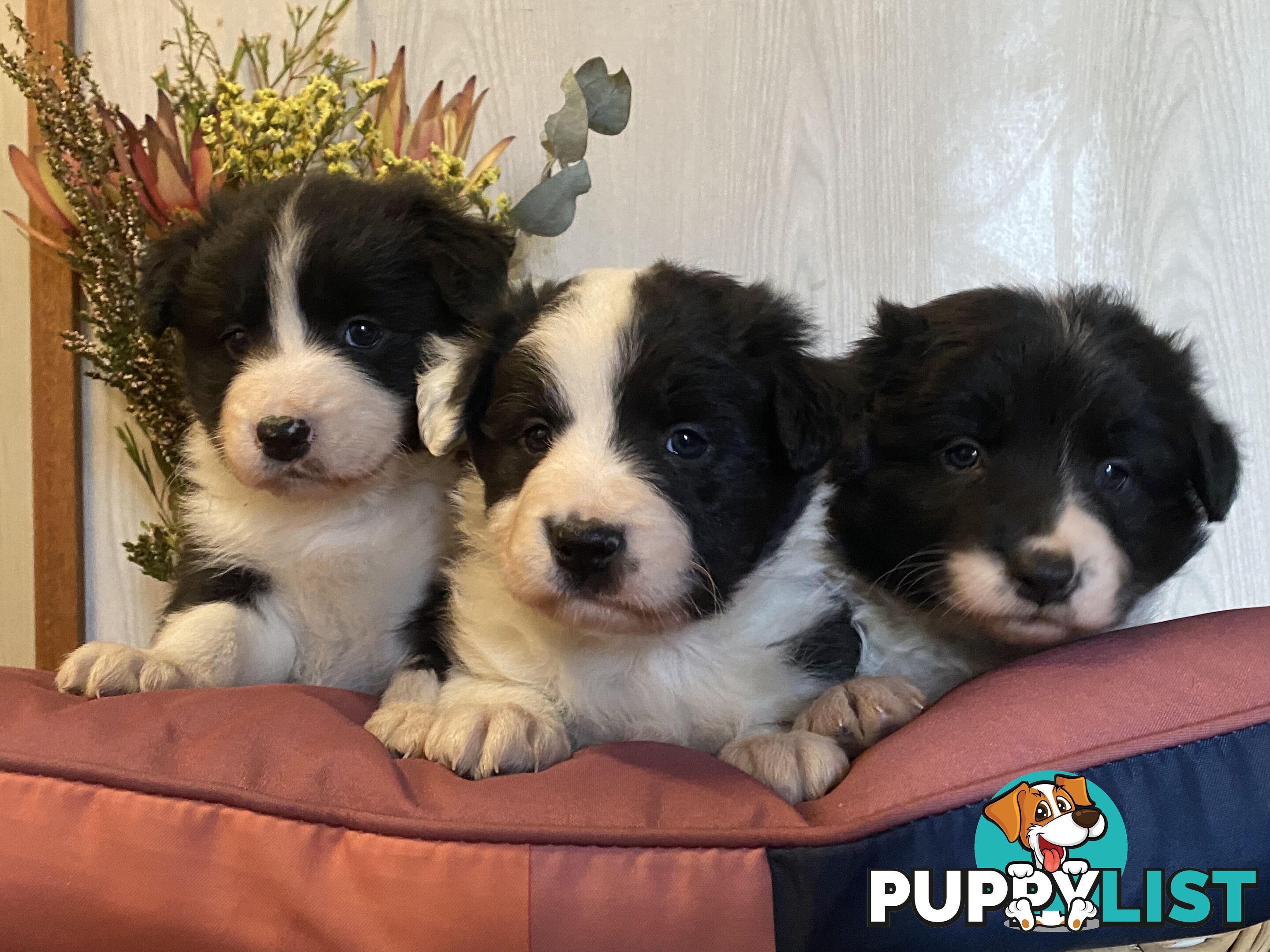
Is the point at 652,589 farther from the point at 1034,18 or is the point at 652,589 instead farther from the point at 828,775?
the point at 1034,18

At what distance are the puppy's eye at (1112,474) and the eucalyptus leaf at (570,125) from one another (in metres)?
1.54

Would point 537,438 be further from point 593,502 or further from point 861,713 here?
point 861,713

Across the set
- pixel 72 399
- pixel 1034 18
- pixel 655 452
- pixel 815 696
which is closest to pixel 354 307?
pixel 655 452

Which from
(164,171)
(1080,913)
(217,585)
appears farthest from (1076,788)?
(164,171)

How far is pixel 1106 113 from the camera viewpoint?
116 inches

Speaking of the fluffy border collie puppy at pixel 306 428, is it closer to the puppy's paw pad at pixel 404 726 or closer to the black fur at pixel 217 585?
the black fur at pixel 217 585

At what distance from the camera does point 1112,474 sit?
1.79 meters

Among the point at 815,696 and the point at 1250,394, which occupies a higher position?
the point at 1250,394

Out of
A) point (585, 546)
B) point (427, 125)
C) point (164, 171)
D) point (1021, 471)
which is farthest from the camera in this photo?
point (427, 125)

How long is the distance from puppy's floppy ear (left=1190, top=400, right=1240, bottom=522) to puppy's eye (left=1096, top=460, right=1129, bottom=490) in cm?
15

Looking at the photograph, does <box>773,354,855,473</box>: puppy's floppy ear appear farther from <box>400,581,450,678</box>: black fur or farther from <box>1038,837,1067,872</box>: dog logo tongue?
<box>400,581,450,678</box>: black fur

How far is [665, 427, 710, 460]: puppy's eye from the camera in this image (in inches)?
64.1

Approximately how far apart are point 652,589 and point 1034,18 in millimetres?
2505

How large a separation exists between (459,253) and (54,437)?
193cm
